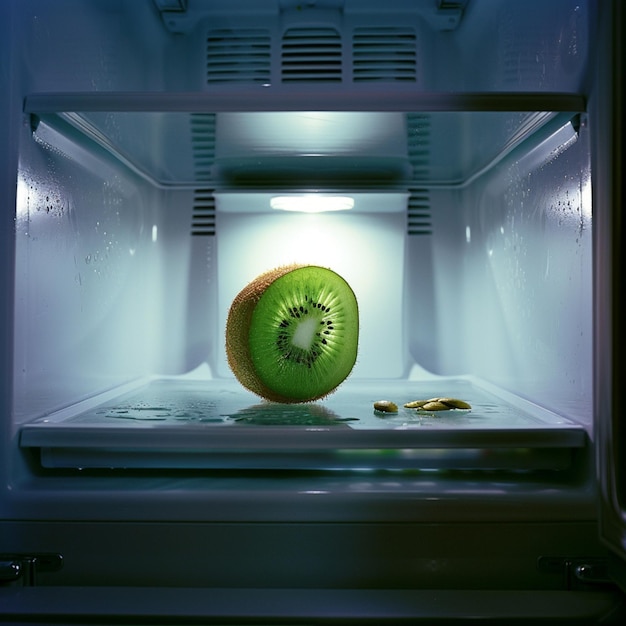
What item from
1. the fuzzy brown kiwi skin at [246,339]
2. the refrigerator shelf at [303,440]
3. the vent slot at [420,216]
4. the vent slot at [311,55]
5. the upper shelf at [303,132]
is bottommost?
the refrigerator shelf at [303,440]

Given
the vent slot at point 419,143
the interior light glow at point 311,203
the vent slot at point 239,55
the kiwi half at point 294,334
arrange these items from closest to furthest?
the vent slot at point 419,143 < the kiwi half at point 294,334 < the vent slot at point 239,55 < the interior light glow at point 311,203

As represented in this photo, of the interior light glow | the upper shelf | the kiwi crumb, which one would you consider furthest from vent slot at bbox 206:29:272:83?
the kiwi crumb

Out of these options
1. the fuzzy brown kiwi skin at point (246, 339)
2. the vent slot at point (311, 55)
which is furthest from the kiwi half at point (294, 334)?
the vent slot at point (311, 55)

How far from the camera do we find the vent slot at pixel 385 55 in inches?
48.5

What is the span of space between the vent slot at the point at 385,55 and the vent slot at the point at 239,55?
162 mm

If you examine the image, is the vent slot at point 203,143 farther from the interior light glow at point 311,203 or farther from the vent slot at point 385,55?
the vent slot at point 385,55

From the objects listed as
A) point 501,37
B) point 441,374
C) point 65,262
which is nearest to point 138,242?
point 65,262

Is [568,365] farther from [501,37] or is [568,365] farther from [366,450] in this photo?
[501,37]

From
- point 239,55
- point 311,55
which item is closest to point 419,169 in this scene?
point 311,55

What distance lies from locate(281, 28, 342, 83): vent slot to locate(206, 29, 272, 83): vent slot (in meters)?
0.03

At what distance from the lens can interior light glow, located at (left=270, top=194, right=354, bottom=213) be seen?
1.46 m

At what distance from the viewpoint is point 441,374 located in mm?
1491

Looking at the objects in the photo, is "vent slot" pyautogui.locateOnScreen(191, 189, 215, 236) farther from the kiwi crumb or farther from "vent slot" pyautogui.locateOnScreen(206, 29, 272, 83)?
the kiwi crumb

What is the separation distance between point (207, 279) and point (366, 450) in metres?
0.72
